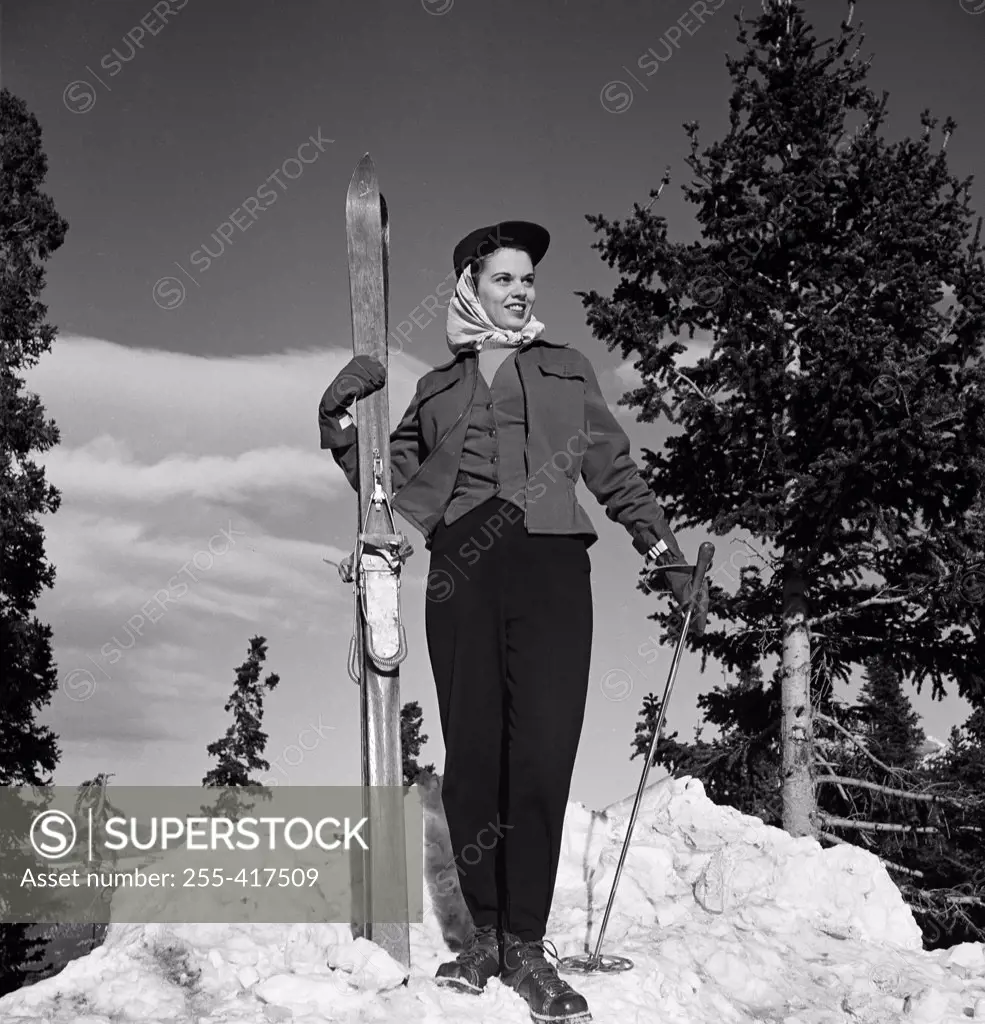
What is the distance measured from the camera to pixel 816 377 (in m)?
11.8

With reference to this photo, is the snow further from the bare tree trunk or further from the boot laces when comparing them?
the bare tree trunk

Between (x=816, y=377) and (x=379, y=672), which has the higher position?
(x=816, y=377)

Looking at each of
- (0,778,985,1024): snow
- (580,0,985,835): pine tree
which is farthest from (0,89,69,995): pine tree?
(0,778,985,1024): snow

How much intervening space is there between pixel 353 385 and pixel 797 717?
9.31 meters

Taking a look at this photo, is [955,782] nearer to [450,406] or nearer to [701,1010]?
[701,1010]

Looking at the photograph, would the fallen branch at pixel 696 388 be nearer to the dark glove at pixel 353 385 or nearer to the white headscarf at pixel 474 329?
the white headscarf at pixel 474 329

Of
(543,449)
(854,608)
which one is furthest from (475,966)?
(854,608)

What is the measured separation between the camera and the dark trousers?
3574mm

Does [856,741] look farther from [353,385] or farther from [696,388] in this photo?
[353,385]

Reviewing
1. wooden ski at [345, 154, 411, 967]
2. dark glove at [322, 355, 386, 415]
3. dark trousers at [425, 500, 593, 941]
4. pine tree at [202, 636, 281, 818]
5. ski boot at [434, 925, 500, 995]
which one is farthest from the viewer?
pine tree at [202, 636, 281, 818]

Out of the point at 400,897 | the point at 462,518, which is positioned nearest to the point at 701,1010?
the point at 400,897

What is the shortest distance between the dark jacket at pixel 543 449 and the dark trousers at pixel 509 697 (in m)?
0.14

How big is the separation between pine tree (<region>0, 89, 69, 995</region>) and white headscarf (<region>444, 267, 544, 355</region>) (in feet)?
38.5

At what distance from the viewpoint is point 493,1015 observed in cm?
320
